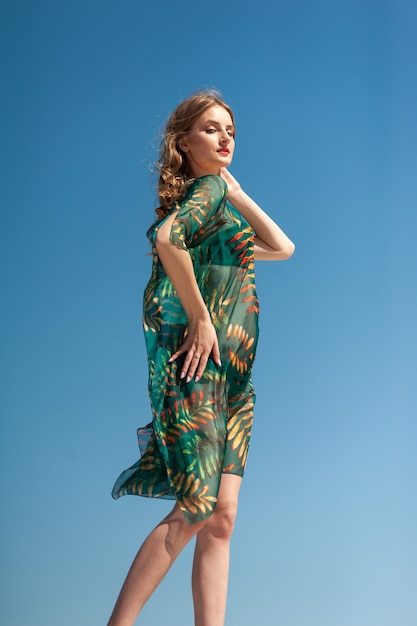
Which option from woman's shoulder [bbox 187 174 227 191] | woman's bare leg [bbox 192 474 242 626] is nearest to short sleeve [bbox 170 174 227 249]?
woman's shoulder [bbox 187 174 227 191]

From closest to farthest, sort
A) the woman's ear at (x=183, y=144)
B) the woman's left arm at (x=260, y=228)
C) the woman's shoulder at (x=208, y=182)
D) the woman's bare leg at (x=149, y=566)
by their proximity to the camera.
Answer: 1. the woman's bare leg at (x=149, y=566)
2. the woman's shoulder at (x=208, y=182)
3. the woman's ear at (x=183, y=144)
4. the woman's left arm at (x=260, y=228)

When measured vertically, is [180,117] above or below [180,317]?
above

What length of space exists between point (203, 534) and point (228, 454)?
0.62 ft

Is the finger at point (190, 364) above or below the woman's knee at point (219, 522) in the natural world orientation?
above

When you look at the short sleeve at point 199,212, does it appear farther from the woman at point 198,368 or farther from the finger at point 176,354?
the finger at point 176,354

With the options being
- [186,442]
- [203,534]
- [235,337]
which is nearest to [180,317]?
[235,337]

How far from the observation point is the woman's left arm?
2555mm

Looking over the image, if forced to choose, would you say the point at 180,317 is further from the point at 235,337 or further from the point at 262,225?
Answer: the point at 262,225

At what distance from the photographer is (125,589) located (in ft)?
7.09

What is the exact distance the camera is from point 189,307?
2.22m

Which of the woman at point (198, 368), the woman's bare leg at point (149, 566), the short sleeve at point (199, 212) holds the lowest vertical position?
the woman's bare leg at point (149, 566)

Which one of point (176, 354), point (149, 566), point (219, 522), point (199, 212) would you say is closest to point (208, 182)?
point (199, 212)

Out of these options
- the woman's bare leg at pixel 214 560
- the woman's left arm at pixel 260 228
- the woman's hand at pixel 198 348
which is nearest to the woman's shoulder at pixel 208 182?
the woman's left arm at pixel 260 228

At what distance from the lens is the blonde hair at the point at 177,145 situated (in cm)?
237
